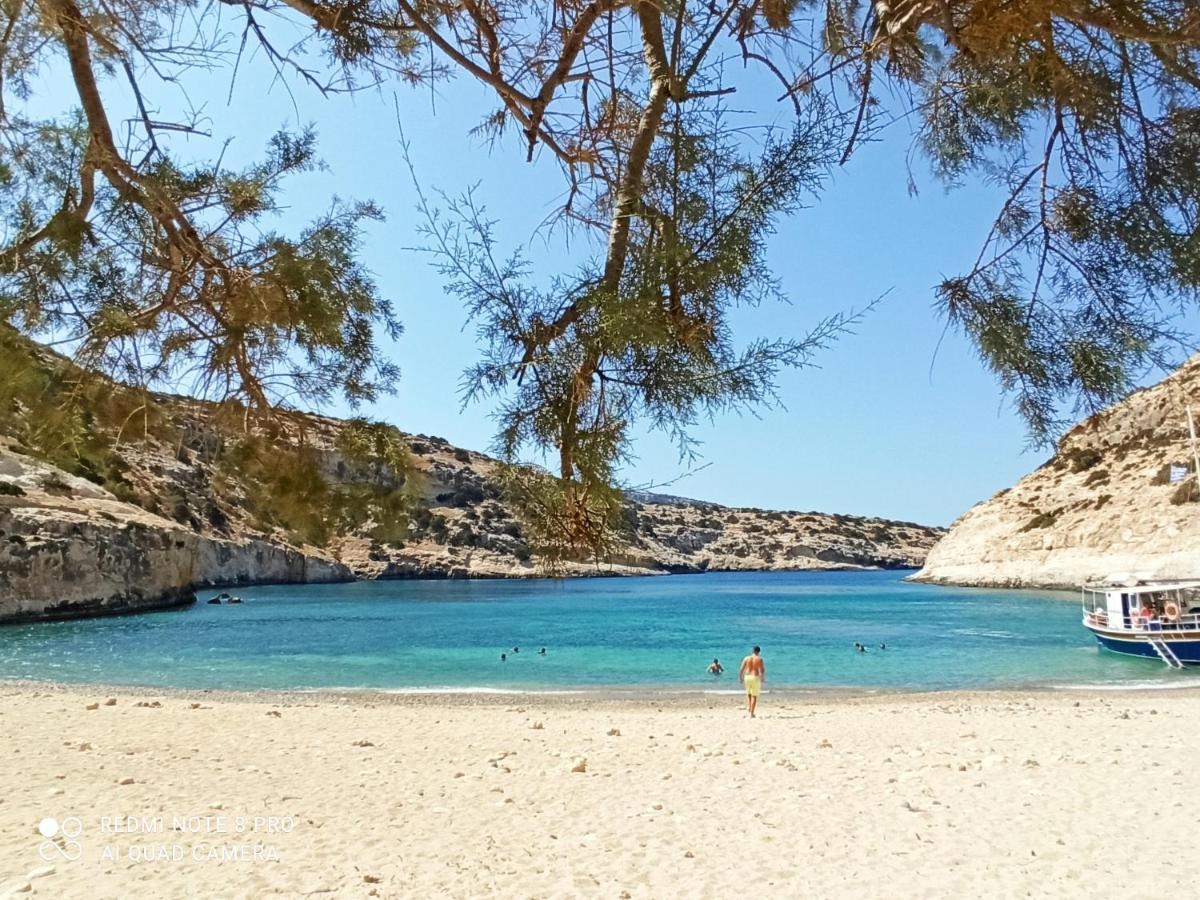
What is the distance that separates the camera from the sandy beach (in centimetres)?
492

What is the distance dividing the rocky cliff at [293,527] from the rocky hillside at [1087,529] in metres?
20.3

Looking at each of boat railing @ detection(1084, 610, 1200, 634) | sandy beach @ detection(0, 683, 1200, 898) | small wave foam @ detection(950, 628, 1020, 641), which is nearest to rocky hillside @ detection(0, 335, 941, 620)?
sandy beach @ detection(0, 683, 1200, 898)

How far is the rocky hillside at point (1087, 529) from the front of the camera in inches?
1405

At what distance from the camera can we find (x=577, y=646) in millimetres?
29562

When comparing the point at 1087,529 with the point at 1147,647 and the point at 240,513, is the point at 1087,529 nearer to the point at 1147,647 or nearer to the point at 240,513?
the point at 1147,647

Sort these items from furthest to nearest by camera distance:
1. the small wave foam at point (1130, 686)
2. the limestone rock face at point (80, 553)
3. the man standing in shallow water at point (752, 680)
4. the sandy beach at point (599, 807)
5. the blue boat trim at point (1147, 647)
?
the limestone rock face at point (80, 553), the blue boat trim at point (1147, 647), the small wave foam at point (1130, 686), the man standing in shallow water at point (752, 680), the sandy beach at point (599, 807)

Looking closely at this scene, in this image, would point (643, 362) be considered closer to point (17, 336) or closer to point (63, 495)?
point (17, 336)

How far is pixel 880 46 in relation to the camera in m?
2.16

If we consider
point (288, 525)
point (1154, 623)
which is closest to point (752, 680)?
point (288, 525)

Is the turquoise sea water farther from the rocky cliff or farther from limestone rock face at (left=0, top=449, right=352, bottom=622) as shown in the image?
the rocky cliff

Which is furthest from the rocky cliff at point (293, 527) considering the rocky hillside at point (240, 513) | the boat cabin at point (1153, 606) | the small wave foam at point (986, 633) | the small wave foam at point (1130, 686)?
the boat cabin at point (1153, 606)

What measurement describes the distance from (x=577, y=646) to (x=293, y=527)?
2768 centimetres

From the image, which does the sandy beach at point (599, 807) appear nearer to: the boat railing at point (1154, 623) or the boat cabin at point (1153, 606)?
the boat railing at point (1154, 623)

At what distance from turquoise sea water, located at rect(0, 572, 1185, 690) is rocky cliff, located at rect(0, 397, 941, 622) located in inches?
92.9
